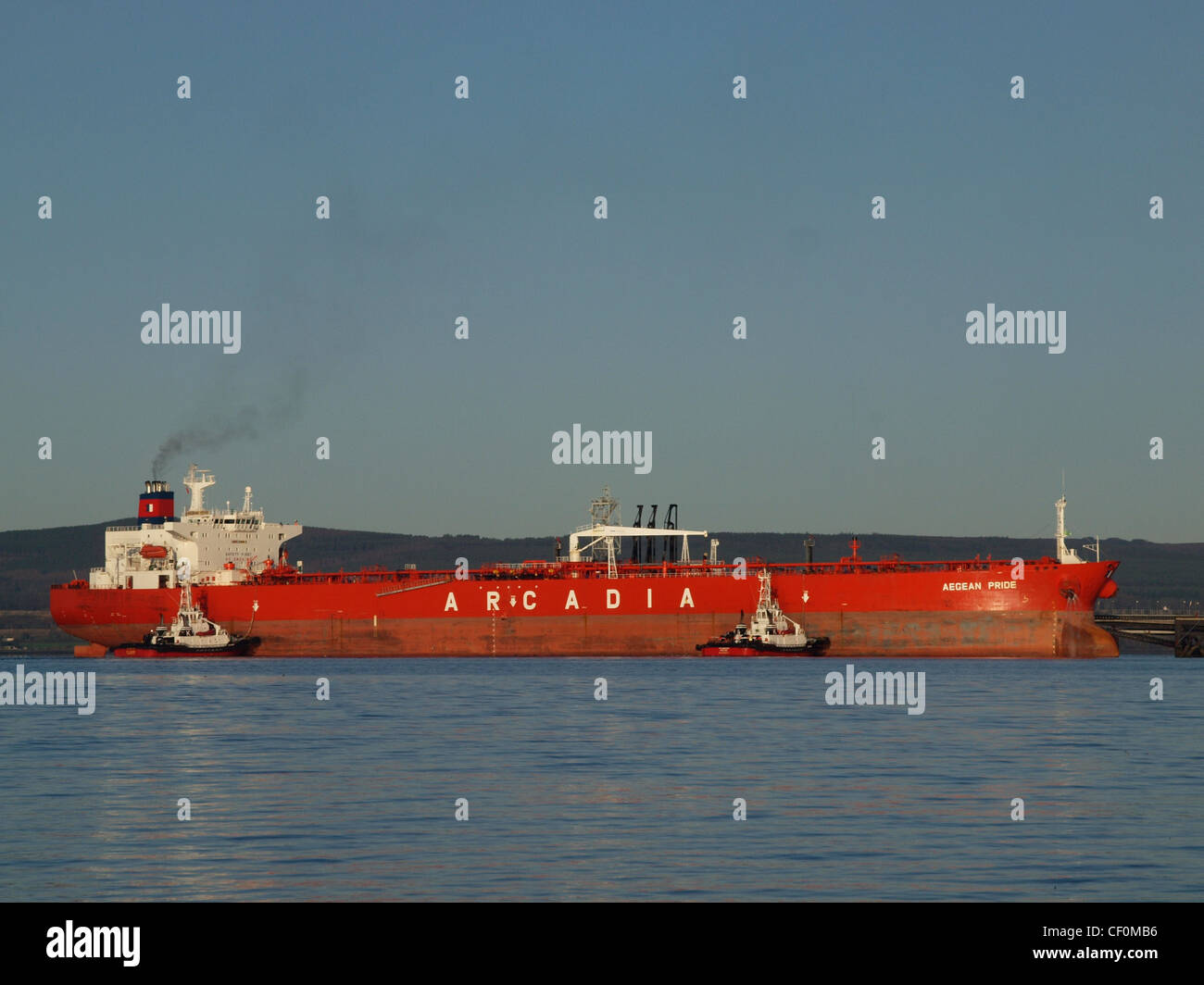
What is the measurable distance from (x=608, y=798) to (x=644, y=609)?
4124 centimetres

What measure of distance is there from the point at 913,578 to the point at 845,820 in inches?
1595

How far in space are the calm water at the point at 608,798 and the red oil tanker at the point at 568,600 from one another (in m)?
15.2

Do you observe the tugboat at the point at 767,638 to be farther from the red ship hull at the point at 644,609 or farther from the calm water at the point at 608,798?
the calm water at the point at 608,798

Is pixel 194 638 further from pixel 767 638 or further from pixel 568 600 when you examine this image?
pixel 767 638

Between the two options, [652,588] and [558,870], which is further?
[652,588]

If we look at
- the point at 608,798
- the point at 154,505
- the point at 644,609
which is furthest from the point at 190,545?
the point at 608,798

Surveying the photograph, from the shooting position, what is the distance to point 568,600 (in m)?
65.3

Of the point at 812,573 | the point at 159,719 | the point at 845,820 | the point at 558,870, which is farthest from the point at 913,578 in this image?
the point at 558,870

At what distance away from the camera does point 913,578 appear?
199 feet

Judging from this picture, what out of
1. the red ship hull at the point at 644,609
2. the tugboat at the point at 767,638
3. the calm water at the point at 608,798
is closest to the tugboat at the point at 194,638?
the red ship hull at the point at 644,609
